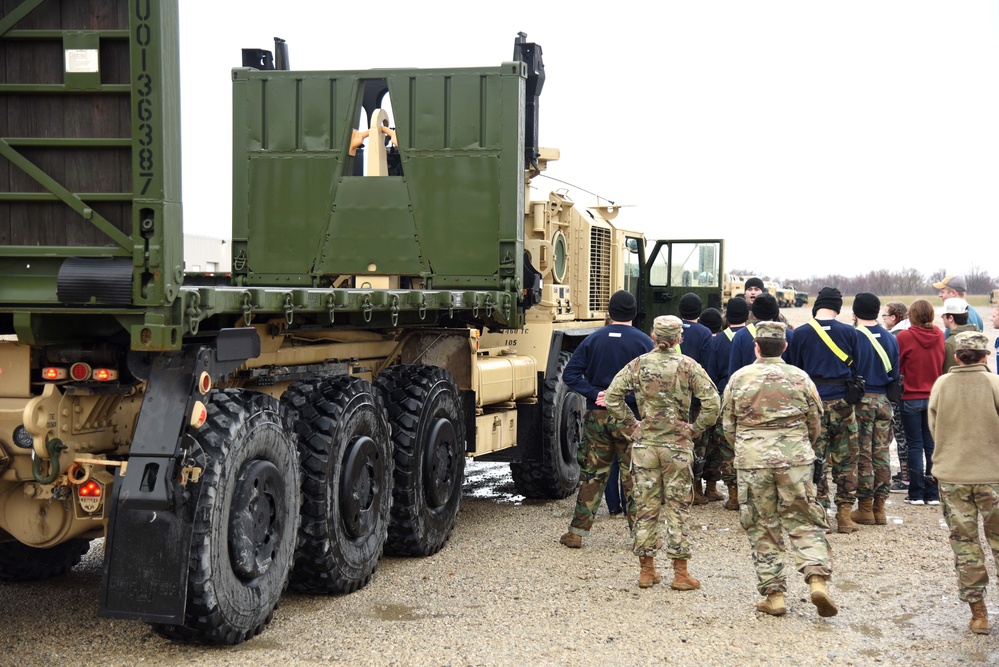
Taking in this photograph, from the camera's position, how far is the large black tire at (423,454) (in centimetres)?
723

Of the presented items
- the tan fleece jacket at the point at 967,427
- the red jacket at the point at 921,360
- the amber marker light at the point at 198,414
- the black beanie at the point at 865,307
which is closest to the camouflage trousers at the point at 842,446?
the black beanie at the point at 865,307

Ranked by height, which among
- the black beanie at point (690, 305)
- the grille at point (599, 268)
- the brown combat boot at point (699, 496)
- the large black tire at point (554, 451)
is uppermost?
the grille at point (599, 268)

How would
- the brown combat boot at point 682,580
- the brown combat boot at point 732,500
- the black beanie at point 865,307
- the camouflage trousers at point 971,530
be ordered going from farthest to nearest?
the brown combat boot at point 732,500 → the black beanie at point 865,307 → the brown combat boot at point 682,580 → the camouflage trousers at point 971,530

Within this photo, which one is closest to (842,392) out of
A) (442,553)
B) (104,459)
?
(442,553)

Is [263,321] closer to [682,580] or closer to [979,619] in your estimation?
[682,580]

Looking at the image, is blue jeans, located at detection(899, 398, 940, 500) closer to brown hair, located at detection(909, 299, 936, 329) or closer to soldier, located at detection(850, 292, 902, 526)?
brown hair, located at detection(909, 299, 936, 329)

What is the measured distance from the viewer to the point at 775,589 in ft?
20.4

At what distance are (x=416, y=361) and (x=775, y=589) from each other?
333 cm

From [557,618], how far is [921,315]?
539 centimetres

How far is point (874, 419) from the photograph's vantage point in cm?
893

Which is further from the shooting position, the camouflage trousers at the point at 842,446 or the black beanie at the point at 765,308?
the camouflage trousers at the point at 842,446

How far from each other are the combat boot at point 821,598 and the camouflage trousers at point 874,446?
3.01 meters

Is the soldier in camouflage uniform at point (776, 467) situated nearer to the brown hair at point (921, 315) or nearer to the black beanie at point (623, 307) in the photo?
the black beanie at point (623, 307)

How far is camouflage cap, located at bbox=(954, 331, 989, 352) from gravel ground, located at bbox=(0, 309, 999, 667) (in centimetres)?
153
